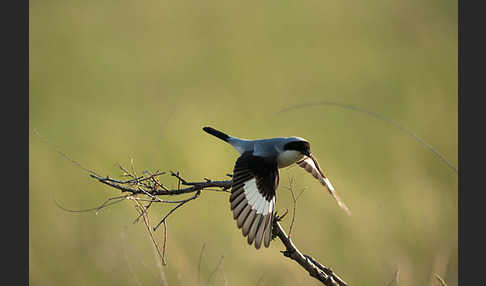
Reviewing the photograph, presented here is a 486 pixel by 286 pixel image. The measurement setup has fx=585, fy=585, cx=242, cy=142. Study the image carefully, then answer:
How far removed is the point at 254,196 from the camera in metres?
2.68

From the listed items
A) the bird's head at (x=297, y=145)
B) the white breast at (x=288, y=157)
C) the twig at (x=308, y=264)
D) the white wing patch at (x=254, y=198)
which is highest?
the bird's head at (x=297, y=145)

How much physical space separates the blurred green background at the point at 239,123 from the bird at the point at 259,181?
15.5 inches

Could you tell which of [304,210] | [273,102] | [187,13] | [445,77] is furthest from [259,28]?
[304,210]

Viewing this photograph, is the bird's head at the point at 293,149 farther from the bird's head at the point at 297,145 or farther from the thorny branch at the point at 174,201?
the thorny branch at the point at 174,201

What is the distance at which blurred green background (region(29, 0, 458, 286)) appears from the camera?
18.2ft

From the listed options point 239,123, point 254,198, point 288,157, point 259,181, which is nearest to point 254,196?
point 254,198

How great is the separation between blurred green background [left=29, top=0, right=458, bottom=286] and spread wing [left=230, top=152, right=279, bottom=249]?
385 mm

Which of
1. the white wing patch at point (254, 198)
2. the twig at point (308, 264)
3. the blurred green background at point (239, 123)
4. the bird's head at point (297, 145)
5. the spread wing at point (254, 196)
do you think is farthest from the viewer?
the blurred green background at point (239, 123)

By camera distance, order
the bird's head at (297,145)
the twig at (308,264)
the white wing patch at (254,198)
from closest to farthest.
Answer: the twig at (308,264) < the white wing patch at (254,198) < the bird's head at (297,145)

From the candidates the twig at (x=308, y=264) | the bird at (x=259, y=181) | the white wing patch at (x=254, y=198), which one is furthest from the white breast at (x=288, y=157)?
the twig at (x=308, y=264)

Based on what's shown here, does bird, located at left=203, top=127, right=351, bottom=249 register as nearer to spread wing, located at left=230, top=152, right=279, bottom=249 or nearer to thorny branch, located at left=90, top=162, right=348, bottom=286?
spread wing, located at left=230, top=152, right=279, bottom=249

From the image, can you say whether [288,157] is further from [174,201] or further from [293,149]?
[174,201]

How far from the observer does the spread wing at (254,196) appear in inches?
97.4

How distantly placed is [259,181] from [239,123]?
214 inches
